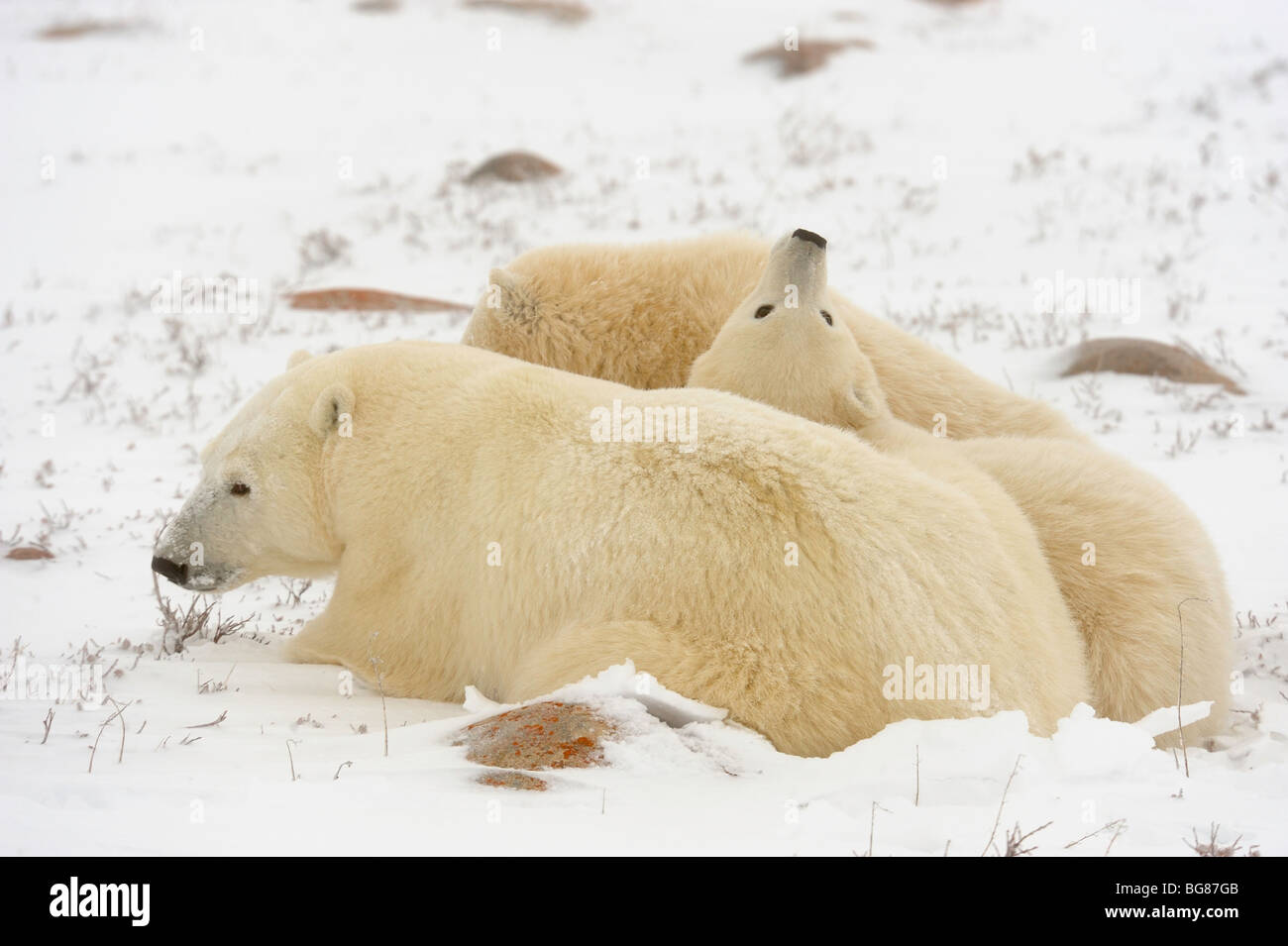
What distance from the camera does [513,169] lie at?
1445cm

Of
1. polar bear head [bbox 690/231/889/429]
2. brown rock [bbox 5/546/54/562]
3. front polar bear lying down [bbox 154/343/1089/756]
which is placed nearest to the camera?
front polar bear lying down [bbox 154/343/1089/756]

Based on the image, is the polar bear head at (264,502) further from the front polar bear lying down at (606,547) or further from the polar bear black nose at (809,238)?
the polar bear black nose at (809,238)

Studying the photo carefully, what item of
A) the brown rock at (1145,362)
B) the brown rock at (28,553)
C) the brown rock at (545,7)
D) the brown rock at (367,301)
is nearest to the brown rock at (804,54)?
the brown rock at (545,7)

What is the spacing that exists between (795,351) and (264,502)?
1828mm

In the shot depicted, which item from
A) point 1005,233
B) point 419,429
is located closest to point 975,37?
point 1005,233

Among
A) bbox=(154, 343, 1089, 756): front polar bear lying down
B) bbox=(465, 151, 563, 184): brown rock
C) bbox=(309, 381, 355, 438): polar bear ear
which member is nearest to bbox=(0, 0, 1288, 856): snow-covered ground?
bbox=(154, 343, 1089, 756): front polar bear lying down

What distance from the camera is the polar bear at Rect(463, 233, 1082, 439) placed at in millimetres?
5043

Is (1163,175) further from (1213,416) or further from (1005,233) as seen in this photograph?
(1213,416)

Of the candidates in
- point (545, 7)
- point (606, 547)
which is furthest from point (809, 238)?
point (545, 7)

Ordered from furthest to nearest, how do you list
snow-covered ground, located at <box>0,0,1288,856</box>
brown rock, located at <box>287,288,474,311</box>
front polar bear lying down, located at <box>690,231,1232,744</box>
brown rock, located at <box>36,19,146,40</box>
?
brown rock, located at <box>36,19,146,40</box>
brown rock, located at <box>287,288,474,311</box>
front polar bear lying down, located at <box>690,231,1232,744</box>
snow-covered ground, located at <box>0,0,1288,856</box>

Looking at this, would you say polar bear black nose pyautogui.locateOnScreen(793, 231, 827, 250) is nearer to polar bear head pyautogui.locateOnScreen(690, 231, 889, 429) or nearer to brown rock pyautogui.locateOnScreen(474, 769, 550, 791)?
polar bear head pyautogui.locateOnScreen(690, 231, 889, 429)

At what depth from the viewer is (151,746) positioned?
3.30 m

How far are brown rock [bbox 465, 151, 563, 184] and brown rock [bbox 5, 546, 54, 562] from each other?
9429 mm

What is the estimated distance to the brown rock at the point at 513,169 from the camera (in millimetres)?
14422
